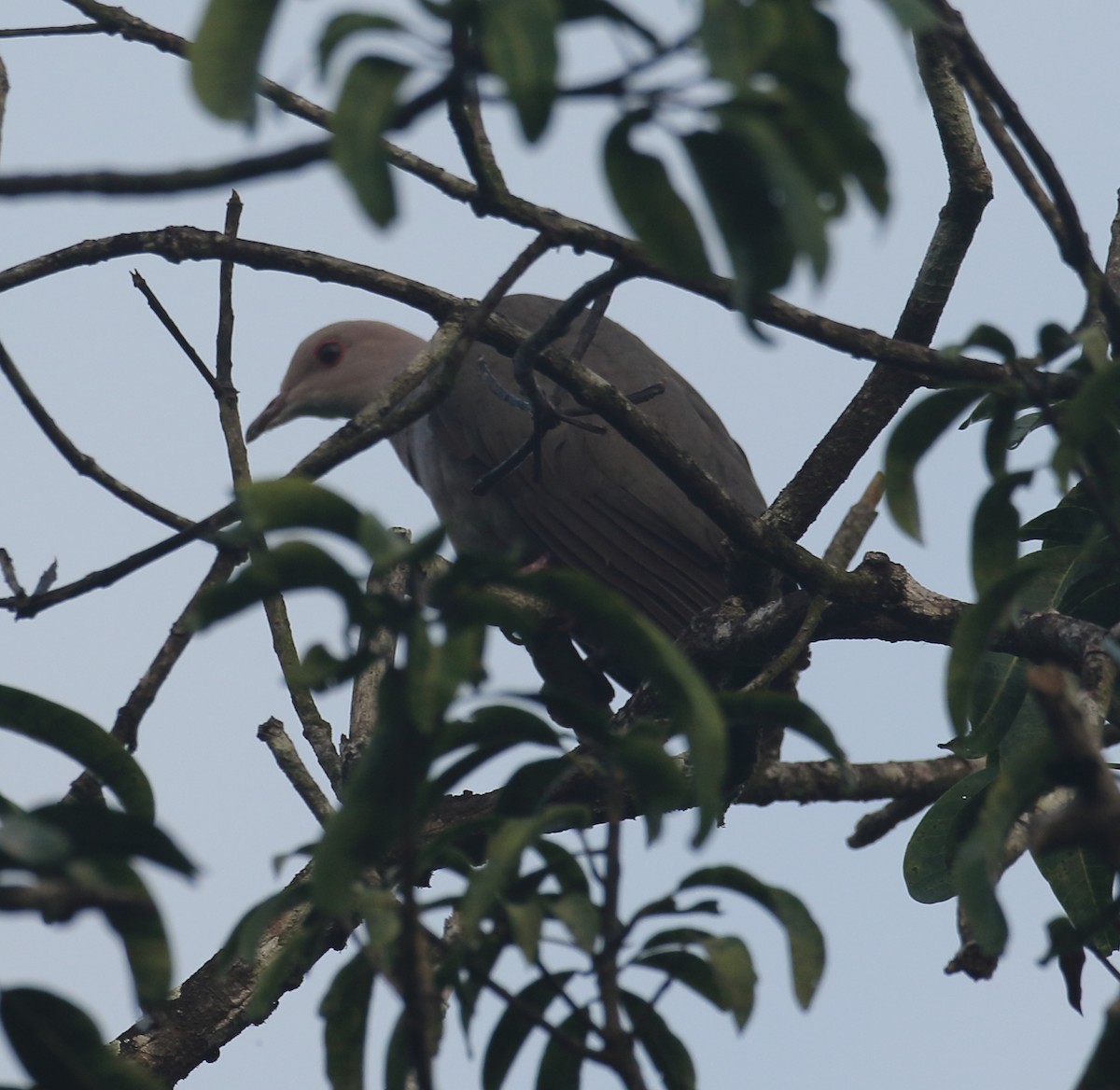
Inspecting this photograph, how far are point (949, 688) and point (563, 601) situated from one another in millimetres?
675

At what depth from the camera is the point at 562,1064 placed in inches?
70.0

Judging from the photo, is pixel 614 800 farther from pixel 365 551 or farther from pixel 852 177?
pixel 852 177

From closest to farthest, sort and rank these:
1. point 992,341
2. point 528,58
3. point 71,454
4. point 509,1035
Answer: point 528,58
point 509,1035
point 992,341
point 71,454

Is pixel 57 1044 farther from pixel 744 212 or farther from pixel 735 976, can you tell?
pixel 744 212

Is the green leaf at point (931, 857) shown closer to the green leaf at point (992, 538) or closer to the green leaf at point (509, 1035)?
the green leaf at point (992, 538)

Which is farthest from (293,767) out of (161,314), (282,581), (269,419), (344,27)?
(269,419)

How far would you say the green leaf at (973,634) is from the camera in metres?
1.78

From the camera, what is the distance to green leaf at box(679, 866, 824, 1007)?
5.50 feet

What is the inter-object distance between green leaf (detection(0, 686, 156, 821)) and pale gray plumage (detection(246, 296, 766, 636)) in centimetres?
362

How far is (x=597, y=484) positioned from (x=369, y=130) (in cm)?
442

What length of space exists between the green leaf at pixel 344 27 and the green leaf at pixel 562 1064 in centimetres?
109

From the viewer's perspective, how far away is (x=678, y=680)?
1.42 m

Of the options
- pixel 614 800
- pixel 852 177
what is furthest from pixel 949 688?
pixel 852 177

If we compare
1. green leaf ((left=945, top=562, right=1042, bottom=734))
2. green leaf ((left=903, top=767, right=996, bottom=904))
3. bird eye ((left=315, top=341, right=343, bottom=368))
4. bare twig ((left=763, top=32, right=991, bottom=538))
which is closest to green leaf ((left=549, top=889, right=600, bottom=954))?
green leaf ((left=945, top=562, right=1042, bottom=734))
